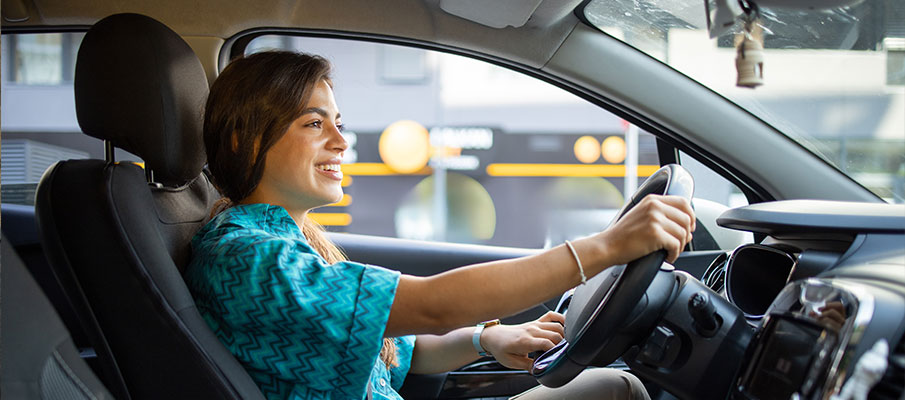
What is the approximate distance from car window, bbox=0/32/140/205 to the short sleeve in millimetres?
342

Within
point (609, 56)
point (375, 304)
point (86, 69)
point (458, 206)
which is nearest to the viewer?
point (375, 304)

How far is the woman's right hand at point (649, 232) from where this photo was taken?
41.1 inches

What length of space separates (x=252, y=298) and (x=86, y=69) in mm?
527

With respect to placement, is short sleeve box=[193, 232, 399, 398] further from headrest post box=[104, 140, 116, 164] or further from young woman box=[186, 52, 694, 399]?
headrest post box=[104, 140, 116, 164]

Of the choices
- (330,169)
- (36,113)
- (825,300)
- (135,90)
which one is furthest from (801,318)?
(36,113)

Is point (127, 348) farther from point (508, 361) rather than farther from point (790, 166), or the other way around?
point (790, 166)

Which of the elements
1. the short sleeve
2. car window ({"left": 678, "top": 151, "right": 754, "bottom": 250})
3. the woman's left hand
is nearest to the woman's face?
the short sleeve

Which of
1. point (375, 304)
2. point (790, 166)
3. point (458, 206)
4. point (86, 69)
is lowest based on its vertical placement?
point (458, 206)

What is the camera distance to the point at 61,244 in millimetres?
1187

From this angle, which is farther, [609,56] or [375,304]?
[609,56]

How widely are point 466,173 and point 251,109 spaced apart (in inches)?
138

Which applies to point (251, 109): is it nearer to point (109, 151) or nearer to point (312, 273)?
point (109, 151)

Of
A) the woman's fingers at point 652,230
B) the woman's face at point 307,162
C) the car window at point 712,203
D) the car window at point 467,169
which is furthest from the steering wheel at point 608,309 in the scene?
the car window at point 467,169

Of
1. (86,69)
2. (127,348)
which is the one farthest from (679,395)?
(86,69)
